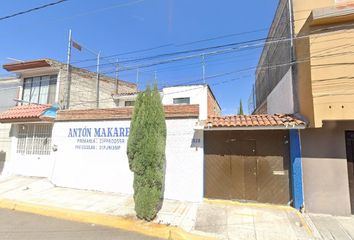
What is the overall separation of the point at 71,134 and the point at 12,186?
3.52 meters

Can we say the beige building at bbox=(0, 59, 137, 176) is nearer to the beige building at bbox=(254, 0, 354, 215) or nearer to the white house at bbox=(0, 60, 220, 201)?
Answer: the white house at bbox=(0, 60, 220, 201)

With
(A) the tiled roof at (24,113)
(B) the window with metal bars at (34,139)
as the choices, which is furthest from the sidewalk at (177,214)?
(A) the tiled roof at (24,113)

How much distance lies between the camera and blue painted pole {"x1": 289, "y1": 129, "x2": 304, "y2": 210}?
7691 mm

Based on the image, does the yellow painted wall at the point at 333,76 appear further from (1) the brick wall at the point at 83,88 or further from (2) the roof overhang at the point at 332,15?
→ (1) the brick wall at the point at 83,88

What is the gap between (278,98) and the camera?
34.8 feet

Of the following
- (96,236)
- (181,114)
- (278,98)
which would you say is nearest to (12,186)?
(96,236)

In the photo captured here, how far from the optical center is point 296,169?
780 cm

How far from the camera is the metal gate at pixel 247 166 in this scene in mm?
8242

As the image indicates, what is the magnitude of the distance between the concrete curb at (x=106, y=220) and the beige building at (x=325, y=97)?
176 inches

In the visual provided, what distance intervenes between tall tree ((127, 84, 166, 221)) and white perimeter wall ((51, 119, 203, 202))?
1956 mm

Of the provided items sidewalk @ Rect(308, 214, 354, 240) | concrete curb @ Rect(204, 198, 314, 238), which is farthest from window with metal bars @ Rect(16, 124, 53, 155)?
sidewalk @ Rect(308, 214, 354, 240)

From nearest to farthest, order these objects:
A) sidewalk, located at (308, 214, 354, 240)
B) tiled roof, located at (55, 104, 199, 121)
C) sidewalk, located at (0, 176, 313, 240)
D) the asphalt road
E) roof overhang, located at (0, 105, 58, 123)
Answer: the asphalt road, sidewalk, located at (308, 214, 354, 240), sidewalk, located at (0, 176, 313, 240), tiled roof, located at (55, 104, 199, 121), roof overhang, located at (0, 105, 58, 123)

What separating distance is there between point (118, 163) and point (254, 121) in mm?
5788

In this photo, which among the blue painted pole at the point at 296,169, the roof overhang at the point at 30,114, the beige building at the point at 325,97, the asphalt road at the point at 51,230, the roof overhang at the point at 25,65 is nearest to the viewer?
the asphalt road at the point at 51,230
